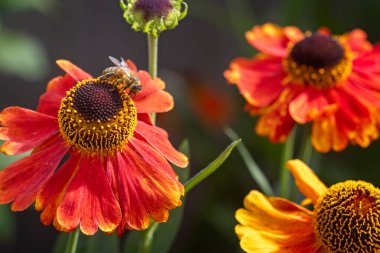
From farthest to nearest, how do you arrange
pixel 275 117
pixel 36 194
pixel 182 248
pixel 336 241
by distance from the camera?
pixel 182 248, pixel 275 117, pixel 336 241, pixel 36 194

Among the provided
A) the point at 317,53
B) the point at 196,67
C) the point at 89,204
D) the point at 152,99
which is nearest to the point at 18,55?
the point at 196,67

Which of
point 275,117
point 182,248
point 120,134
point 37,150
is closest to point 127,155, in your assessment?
point 120,134

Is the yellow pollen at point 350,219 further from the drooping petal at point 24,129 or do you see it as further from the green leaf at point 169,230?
the drooping petal at point 24,129

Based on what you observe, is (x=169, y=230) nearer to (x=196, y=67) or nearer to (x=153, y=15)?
(x=153, y=15)

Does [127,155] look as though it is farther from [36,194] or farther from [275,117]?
[275,117]

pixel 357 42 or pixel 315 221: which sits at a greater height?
pixel 357 42

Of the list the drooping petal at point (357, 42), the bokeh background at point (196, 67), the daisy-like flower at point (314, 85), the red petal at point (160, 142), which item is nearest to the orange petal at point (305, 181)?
the daisy-like flower at point (314, 85)
